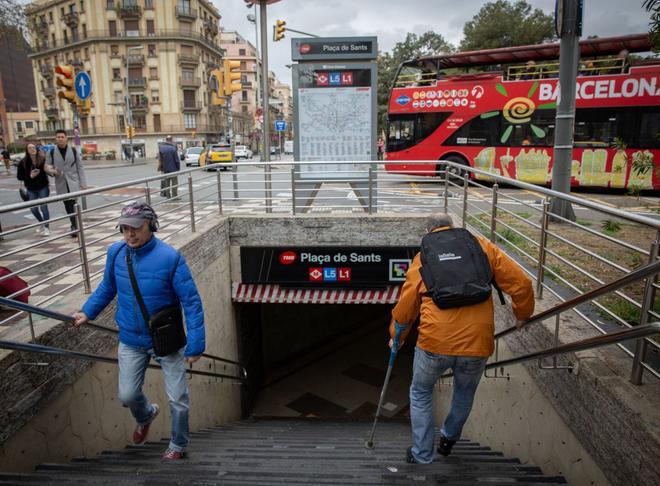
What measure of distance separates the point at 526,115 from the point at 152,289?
15250mm

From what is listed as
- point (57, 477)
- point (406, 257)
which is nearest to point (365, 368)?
point (406, 257)

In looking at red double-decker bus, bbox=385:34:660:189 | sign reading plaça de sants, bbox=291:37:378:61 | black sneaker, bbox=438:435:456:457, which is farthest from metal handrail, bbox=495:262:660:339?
red double-decker bus, bbox=385:34:660:189

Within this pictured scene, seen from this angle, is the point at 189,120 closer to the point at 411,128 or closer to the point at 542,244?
the point at 411,128

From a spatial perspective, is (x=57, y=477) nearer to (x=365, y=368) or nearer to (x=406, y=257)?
(x=406, y=257)

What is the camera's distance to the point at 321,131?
29.8ft

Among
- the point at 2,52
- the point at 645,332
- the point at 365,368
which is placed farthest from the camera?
the point at 2,52

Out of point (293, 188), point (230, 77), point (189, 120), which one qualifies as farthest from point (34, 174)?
point (189, 120)

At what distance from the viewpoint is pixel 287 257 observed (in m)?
8.83

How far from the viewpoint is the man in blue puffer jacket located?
10.8ft

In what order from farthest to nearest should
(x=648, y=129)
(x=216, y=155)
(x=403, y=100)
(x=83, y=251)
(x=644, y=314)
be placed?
(x=216, y=155), (x=403, y=100), (x=648, y=129), (x=83, y=251), (x=644, y=314)

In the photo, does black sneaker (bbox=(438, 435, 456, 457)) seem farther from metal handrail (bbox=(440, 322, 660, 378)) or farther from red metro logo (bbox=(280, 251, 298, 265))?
red metro logo (bbox=(280, 251, 298, 265))

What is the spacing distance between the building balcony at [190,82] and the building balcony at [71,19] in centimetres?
1718

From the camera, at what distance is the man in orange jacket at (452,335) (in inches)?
125

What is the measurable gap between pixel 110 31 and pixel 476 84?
63.9 meters
